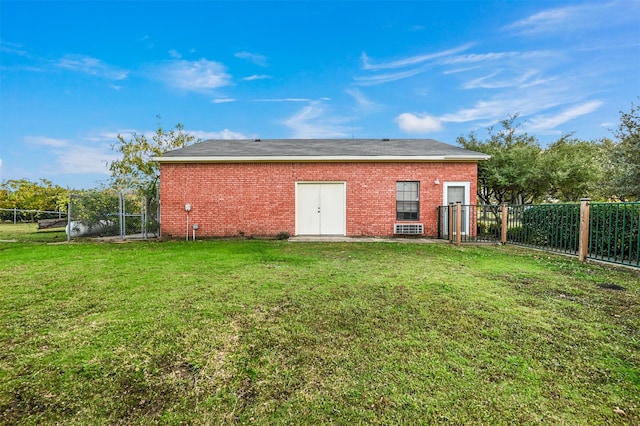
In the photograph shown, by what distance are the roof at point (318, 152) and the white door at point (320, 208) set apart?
1.07 metres

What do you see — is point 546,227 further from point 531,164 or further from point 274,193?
point 274,193

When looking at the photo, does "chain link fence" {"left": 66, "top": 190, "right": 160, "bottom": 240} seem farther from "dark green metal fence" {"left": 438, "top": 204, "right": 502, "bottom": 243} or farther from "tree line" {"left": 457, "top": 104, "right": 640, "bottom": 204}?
"tree line" {"left": 457, "top": 104, "right": 640, "bottom": 204}

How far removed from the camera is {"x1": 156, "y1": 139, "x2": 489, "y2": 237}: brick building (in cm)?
1033

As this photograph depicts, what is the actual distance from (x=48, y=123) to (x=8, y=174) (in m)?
12.5

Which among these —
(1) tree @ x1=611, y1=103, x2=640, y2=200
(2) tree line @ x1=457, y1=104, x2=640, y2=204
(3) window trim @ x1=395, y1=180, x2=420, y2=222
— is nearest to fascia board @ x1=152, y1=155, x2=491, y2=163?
(3) window trim @ x1=395, y1=180, x2=420, y2=222

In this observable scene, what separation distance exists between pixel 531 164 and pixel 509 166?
2.54 ft

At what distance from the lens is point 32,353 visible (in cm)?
230

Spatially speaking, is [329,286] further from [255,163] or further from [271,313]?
[255,163]

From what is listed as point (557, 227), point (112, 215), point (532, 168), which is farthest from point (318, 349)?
point (532, 168)

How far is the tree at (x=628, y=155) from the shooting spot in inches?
382

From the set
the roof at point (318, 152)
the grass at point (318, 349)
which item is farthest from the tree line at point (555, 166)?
the grass at point (318, 349)

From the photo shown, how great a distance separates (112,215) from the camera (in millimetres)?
10328

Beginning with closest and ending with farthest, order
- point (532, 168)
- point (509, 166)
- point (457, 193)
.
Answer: point (457, 193) < point (532, 168) < point (509, 166)

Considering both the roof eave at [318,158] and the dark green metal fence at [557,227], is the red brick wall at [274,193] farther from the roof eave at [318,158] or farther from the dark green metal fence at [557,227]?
the dark green metal fence at [557,227]
